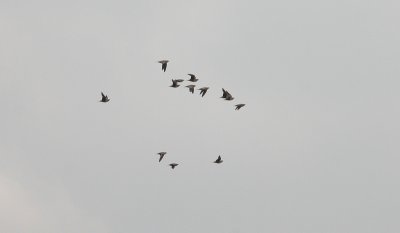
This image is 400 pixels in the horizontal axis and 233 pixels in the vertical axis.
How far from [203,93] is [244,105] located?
7063mm

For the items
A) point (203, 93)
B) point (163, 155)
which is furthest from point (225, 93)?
point (163, 155)

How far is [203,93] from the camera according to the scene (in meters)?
182

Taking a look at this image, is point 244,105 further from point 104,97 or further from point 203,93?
point 104,97

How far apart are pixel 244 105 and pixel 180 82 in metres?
9.69

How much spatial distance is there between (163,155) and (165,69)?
45.9 ft

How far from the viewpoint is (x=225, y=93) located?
180m

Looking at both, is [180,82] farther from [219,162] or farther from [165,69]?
[219,162]

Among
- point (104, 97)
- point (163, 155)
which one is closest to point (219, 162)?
point (163, 155)

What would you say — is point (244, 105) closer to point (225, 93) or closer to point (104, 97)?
point (225, 93)

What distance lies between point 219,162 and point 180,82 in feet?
48.9

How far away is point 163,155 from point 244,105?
44.8ft

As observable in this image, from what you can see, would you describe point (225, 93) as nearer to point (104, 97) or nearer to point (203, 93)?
point (203, 93)

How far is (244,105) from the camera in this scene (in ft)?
609

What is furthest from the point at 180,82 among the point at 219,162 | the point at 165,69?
the point at 219,162
